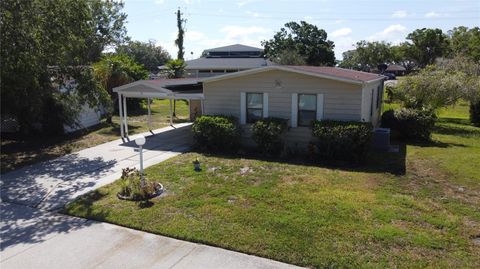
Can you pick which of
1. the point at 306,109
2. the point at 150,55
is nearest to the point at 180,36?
the point at 150,55

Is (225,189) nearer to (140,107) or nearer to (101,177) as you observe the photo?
(101,177)

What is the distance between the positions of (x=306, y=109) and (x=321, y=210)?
5498 mm

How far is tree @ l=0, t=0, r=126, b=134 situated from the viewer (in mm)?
10508

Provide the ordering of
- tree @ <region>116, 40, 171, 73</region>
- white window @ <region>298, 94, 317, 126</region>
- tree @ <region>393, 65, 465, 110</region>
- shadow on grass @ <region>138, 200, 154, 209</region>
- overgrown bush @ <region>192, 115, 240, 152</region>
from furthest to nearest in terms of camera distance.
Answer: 1. tree @ <region>116, 40, 171, 73</region>
2. tree @ <region>393, 65, 465, 110</region>
3. overgrown bush @ <region>192, 115, 240, 152</region>
4. white window @ <region>298, 94, 317, 126</region>
5. shadow on grass @ <region>138, 200, 154, 209</region>

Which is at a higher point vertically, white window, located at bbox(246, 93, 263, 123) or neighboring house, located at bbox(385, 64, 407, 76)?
neighboring house, located at bbox(385, 64, 407, 76)

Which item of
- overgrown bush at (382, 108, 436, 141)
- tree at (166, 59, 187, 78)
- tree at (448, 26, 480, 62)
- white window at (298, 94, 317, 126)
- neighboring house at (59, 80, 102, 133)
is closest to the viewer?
white window at (298, 94, 317, 126)

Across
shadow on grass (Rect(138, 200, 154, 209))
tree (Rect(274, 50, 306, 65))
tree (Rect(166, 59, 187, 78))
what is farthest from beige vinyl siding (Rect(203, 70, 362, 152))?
tree (Rect(274, 50, 306, 65))

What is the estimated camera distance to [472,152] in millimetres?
12625

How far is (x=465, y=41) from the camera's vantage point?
141ft

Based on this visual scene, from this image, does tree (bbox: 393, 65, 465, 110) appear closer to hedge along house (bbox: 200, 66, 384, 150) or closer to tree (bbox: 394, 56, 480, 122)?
tree (bbox: 394, 56, 480, 122)

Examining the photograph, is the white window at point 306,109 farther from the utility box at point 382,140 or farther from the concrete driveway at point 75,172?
the concrete driveway at point 75,172

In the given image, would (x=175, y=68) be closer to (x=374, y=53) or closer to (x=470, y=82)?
(x=470, y=82)

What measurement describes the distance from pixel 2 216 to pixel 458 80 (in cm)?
1887

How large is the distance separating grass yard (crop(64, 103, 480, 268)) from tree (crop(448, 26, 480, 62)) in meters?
30.5
